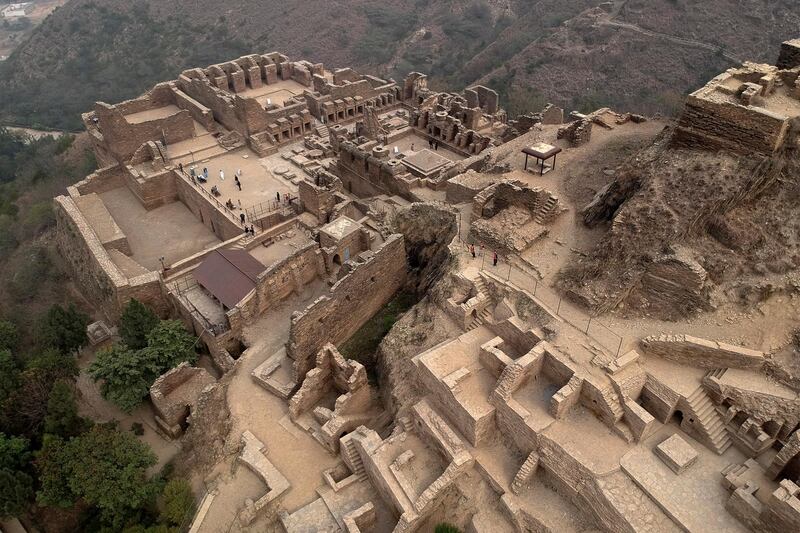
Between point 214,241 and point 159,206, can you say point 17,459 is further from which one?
point 159,206

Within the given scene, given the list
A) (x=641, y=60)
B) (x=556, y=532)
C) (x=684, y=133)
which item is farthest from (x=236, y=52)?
(x=556, y=532)

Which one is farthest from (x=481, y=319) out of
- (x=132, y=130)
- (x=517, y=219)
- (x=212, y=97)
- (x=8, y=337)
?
(x=212, y=97)

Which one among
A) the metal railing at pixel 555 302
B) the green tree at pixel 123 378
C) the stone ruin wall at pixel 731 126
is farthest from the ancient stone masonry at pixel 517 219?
the green tree at pixel 123 378

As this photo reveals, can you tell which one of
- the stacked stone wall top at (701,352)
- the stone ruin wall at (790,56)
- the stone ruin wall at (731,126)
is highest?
the stone ruin wall at (790,56)

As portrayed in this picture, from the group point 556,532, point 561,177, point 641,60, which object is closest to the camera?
point 556,532

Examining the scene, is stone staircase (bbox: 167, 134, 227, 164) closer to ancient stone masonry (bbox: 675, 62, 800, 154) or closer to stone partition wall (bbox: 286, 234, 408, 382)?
stone partition wall (bbox: 286, 234, 408, 382)

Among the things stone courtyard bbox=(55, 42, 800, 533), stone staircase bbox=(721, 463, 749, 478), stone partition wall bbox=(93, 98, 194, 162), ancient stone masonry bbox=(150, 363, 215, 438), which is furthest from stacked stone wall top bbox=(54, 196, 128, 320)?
stone staircase bbox=(721, 463, 749, 478)

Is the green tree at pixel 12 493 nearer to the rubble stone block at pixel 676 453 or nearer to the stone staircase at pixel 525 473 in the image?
the stone staircase at pixel 525 473
